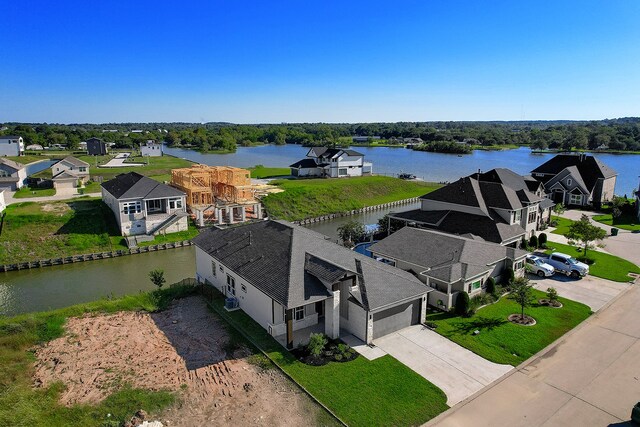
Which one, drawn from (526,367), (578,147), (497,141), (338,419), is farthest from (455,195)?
(497,141)

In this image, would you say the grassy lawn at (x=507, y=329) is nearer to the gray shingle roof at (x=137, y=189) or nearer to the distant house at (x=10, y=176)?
the gray shingle roof at (x=137, y=189)

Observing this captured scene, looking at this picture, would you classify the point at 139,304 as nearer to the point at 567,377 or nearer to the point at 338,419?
the point at 338,419

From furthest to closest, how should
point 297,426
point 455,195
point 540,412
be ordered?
point 455,195 < point 540,412 < point 297,426

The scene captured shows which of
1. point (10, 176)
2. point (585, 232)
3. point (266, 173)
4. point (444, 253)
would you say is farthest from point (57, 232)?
point (585, 232)

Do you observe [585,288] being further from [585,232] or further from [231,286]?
[231,286]


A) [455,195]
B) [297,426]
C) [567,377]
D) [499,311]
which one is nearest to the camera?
[297,426]
